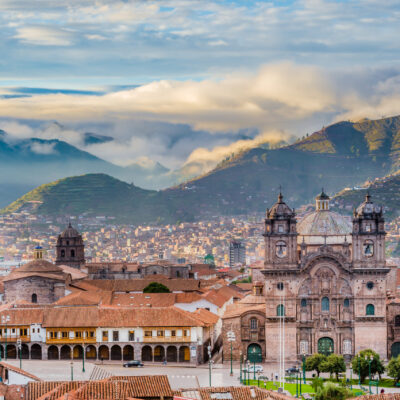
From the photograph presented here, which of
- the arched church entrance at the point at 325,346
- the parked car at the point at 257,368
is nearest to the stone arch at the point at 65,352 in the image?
the parked car at the point at 257,368

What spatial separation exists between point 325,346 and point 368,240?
854cm

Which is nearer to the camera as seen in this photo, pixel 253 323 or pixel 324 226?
pixel 253 323

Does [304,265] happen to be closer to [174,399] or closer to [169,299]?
[169,299]

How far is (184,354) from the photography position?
270 ft

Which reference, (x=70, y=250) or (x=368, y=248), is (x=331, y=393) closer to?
(x=368, y=248)

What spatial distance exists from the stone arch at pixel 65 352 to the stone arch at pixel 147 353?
5523mm

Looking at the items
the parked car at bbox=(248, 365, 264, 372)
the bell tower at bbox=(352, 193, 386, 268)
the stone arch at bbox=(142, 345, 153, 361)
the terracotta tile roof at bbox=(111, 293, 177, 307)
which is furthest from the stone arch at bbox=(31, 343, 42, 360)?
the bell tower at bbox=(352, 193, 386, 268)

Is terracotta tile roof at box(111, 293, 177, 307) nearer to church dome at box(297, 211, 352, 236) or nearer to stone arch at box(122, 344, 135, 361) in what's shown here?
stone arch at box(122, 344, 135, 361)

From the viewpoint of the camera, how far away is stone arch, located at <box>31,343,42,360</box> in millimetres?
82812

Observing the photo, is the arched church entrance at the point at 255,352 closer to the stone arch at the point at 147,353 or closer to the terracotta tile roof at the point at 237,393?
the stone arch at the point at 147,353

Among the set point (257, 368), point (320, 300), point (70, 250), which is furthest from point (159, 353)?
point (70, 250)

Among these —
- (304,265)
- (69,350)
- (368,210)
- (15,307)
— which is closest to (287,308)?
(304,265)

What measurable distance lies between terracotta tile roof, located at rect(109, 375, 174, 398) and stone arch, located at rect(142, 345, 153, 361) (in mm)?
28400

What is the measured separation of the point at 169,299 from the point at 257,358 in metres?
20.5
